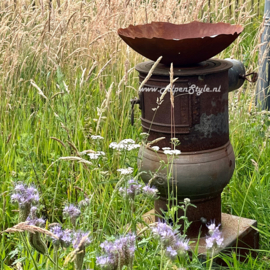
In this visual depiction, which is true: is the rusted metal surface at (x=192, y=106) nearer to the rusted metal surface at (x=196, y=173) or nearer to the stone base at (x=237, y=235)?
the rusted metal surface at (x=196, y=173)

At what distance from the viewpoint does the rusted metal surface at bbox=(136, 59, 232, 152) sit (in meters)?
2.41

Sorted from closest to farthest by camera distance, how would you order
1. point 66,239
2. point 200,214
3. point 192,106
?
point 66,239 < point 192,106 < point 200,214

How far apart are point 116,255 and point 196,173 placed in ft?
4.25

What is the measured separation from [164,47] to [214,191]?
0.89 metres

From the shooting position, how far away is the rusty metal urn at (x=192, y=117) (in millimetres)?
2408

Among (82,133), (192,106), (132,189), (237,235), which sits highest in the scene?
(192,106)

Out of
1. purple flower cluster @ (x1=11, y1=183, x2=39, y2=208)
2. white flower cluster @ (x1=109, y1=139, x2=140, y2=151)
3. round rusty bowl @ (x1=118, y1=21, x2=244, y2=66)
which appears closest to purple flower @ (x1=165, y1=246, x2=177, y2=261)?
purple flower cluster @ (x1=11, y1=183, x2=39, y2=208)

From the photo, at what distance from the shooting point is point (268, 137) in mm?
3650

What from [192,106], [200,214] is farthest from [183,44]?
[200,214]

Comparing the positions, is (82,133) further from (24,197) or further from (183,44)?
(24,197)

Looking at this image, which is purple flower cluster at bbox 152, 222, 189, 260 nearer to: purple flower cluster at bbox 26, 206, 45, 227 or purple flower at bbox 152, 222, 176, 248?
purple flower at bbox 152, 222, 176, 248

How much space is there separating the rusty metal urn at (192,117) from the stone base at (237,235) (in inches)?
5.2

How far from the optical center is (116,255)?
4.22 feet

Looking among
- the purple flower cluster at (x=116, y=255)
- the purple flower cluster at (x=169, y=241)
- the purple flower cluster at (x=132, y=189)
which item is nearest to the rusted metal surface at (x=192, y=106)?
the purple flower cluster at (x=132, y=189)
